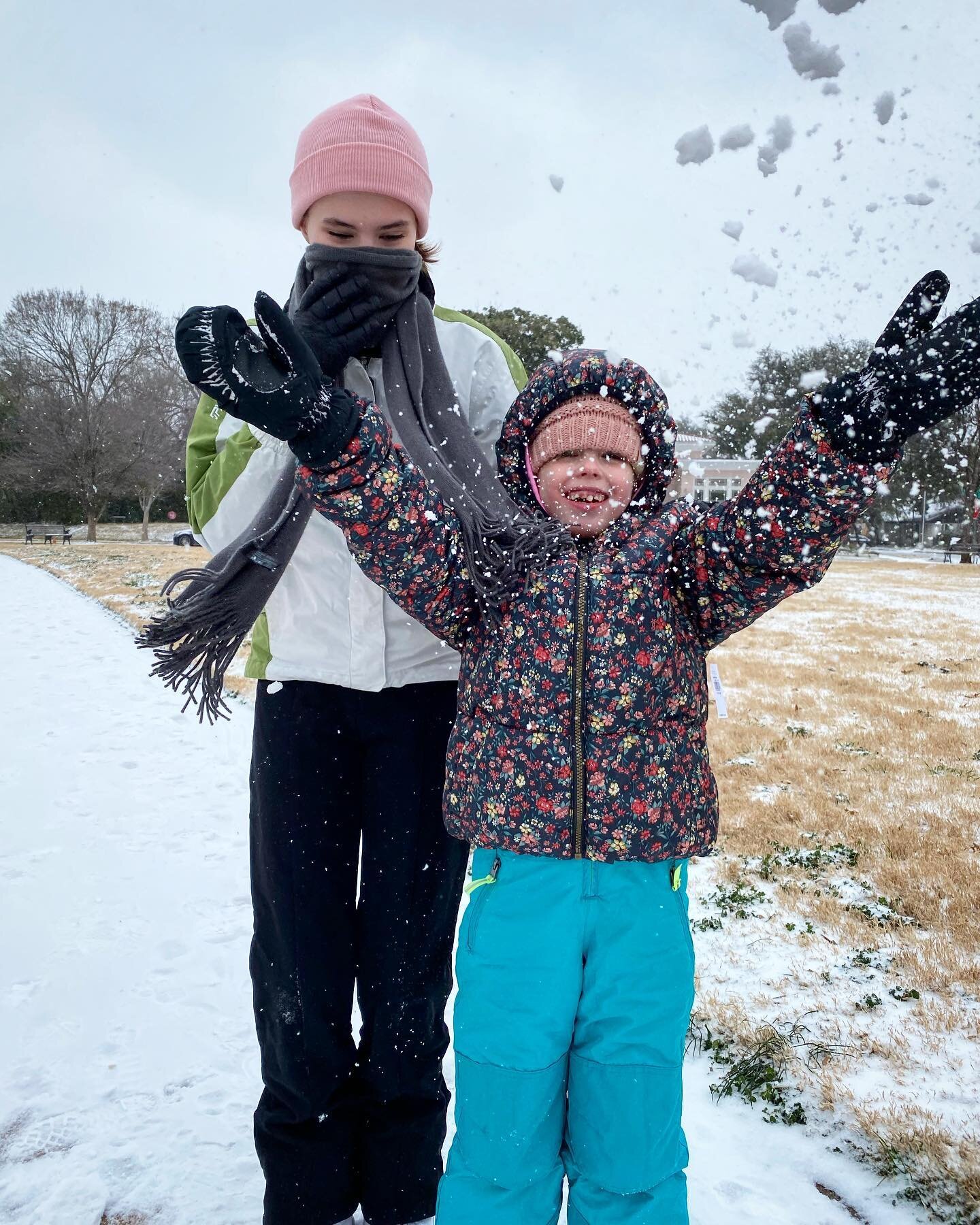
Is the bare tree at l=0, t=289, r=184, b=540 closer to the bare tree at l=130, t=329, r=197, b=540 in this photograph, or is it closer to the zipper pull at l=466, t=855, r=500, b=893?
the bare tree at l=130, t=329, r=197, b=540

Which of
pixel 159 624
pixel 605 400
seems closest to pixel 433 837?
pixel 159 624

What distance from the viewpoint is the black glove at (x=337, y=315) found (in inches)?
59.6

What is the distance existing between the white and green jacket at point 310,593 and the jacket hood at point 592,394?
0.78ft

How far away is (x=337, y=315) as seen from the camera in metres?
1.53

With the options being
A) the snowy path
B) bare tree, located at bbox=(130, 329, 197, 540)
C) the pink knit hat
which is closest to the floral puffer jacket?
the pink knit hat

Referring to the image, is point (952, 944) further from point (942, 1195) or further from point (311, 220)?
point (311, 220)

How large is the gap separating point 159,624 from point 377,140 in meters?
1.03

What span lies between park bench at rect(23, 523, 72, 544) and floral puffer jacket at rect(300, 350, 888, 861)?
29042 mm

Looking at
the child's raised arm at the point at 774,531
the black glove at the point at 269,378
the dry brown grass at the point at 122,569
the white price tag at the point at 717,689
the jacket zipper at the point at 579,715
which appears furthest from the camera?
the dry brown grass at the point at 122,569

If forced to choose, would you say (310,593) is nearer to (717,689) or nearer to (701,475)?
(717,689)

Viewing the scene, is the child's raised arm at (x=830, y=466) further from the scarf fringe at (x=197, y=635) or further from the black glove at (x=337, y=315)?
the scarf fringe at (x=197, y=635)

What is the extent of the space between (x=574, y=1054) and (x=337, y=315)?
1392 mm

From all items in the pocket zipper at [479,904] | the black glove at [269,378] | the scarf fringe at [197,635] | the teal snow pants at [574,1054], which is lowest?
the teal snow pants at [574,1054]

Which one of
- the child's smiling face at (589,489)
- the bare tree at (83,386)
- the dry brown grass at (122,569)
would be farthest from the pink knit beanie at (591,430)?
the bare tree at (83,386)
